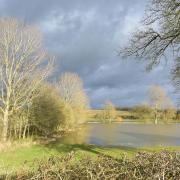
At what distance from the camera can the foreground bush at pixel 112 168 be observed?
4094mm

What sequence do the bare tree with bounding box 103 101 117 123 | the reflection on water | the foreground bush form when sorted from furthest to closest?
1. the bare tree with bounding box 103 101 117 123
2. the reflection on water
3. the foreground bush

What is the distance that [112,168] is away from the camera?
441 cm

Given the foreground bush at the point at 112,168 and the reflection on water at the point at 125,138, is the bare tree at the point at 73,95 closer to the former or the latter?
the reflection on water at the point at 125,138

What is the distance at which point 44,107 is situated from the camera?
48406 millimetres

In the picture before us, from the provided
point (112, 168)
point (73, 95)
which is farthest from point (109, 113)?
point (112, 168)

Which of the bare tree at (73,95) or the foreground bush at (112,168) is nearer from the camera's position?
the foreground bush at (112,168)

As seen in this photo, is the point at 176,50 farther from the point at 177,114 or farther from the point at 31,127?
the point at 177,114

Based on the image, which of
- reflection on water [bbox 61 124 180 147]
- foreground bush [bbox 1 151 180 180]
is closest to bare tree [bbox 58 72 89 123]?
reflection on water [bbox 61 124 180 147]

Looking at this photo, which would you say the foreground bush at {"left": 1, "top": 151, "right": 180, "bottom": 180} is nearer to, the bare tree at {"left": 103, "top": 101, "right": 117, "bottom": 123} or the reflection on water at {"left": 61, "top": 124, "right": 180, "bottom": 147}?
the reflection on water at {"left": 61, "top": 124, "right": 180, "bottom": 147}

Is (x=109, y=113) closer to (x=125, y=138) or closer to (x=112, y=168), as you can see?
(x=125, y=138)

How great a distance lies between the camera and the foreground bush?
4.09m

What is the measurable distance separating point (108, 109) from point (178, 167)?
4702 inches

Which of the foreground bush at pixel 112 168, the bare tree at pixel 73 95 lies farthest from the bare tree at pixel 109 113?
the foreground bush at pixel 112 168

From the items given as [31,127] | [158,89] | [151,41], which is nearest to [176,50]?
[151,41]
